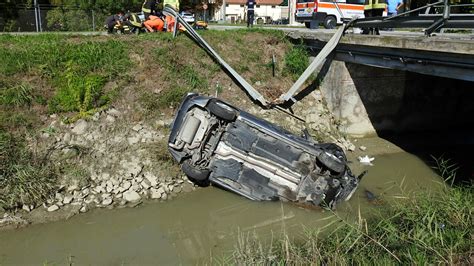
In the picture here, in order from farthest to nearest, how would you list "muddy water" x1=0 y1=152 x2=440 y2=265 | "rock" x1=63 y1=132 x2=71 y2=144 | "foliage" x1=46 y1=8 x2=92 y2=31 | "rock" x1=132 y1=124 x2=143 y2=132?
"foliage" x1=46 y1=8 x2=92 y2=31, "rock" x1=132 y1=124 x2=143 y2=132, "rock" x1=63 y1=132 x2=71 y2=144, "muddy water" x1=0 y1=152 x2=440 y2=265

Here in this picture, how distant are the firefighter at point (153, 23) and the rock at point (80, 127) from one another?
4922 millimetres

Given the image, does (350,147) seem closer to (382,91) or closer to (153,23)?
(382,91)

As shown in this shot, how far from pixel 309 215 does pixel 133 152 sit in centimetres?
390

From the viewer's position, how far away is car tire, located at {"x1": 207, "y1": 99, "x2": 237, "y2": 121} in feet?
26.5

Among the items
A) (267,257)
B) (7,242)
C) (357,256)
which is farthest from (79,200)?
(357,256)

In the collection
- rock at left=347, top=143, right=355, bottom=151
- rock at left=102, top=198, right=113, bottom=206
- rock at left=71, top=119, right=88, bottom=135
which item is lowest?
rock at left=102, top=198, right=113, bottom=206

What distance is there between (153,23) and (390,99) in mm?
7379

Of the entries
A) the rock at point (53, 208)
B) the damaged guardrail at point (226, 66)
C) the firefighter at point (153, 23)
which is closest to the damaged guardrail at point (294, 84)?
the damaged guardrail at point (226, 66)

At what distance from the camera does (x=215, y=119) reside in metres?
8.20

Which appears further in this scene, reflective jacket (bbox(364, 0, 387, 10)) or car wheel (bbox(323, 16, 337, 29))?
car wheel (bbox(323, 16, 337, 29))

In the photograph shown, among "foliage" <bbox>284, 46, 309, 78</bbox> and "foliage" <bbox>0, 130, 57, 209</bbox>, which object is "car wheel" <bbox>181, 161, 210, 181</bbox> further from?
"foliage" <bbox>284, 46, 309, 78</bbox>

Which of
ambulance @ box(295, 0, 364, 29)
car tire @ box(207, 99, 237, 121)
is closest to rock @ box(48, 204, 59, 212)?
car tire @ box(207, 99, 237, 121)

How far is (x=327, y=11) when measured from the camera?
18.8 metres

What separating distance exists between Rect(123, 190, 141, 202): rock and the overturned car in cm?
112
